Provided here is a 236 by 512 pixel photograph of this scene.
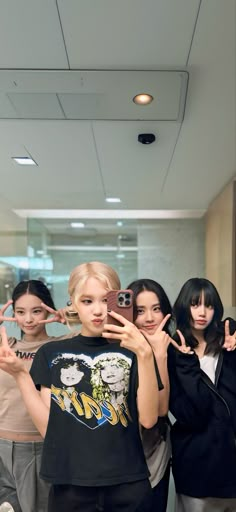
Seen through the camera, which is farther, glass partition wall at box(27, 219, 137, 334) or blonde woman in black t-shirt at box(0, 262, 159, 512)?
glass partition wall at box(27, 219, 137, 334)

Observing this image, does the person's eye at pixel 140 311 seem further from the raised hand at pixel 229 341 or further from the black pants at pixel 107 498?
the black pants at pixel 107 498

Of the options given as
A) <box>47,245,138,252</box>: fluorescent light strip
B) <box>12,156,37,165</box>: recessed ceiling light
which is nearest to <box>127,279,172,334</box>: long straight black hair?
<box>12,156,37,165</box>: recessed ceiling light

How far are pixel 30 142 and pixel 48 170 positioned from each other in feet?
1.17

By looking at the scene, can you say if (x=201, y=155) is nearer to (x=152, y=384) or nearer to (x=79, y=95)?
(x=79, y=95)

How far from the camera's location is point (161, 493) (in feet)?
3.33

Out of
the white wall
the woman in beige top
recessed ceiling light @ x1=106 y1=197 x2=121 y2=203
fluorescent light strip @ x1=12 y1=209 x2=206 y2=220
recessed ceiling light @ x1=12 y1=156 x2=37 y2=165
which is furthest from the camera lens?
the white wall

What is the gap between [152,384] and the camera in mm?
810

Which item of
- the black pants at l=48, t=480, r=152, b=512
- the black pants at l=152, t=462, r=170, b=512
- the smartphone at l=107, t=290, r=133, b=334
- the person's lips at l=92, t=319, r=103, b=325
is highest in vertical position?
the smartphone at l=107, t=290, r=133, b=334

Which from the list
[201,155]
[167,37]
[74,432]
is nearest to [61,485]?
[74,432]

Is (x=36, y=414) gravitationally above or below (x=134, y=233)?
below

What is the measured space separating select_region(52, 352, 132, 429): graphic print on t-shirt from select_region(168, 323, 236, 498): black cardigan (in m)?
0.20

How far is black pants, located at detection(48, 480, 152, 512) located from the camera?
2.69 feet

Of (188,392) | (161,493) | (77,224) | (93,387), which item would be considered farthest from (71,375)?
(77,224)

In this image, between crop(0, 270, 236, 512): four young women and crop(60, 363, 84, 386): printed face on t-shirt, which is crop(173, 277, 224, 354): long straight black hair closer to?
crop(0, 270, 236, 512): four young women
